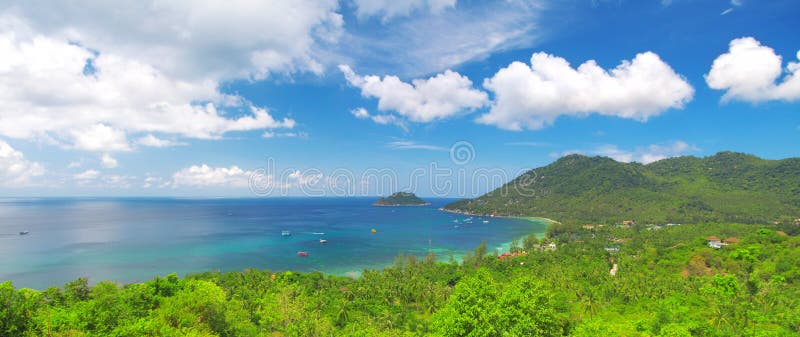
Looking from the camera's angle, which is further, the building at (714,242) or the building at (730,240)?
the building at (730,240)

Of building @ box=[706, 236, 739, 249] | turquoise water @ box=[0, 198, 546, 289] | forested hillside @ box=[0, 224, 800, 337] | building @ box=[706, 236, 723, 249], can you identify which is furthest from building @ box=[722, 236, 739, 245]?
turquoise water @ box=[0, 198, 546, 289]

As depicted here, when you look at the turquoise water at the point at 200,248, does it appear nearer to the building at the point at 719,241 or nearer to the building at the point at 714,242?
the building at the point at 714,242

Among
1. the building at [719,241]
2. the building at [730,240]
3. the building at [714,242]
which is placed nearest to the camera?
the building at [714,242]

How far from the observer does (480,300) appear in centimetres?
2184

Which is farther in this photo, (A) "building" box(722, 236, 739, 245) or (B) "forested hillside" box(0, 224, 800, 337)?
(A) "building" box(722, 236, 739, 245)

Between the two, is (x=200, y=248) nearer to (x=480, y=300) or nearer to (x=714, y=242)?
(x=480, y=300)

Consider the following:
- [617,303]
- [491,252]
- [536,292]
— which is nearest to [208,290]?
[536,292]

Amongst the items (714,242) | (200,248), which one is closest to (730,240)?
(714,242)

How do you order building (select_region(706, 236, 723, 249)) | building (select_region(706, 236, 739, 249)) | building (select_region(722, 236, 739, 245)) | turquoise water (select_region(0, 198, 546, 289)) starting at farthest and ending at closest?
building (select_region(722, 236, 739, 245))
building (select_region(706, 236, 739, 249))
building (select_region(706, 236, 723, 249))
turquoise water (select_region(0, 198, 546, 289))

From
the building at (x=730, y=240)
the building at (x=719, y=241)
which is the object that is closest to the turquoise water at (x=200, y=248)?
the building at (x=719, y=241)

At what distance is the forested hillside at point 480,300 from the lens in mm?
19953

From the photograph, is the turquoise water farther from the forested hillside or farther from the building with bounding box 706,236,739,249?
the building with bounding box 706,236,739,249

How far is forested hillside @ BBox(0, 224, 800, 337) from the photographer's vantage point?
786 inches

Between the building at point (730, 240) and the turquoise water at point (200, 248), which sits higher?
the building at point (730, 240)
